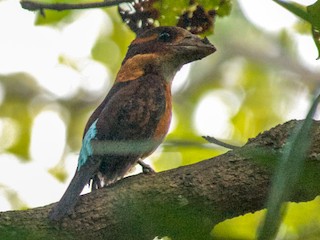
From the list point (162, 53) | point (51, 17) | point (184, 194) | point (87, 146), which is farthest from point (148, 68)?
point (184, 194)

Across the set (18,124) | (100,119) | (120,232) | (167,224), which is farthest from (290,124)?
(18,124)

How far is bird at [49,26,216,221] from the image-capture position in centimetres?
348

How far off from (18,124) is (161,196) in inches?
226

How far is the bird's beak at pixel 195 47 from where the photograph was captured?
167 inches

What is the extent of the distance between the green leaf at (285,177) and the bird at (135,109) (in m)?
1.67

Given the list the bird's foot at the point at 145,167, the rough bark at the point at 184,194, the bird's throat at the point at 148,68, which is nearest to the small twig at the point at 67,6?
the rough bark at the point at 184,194

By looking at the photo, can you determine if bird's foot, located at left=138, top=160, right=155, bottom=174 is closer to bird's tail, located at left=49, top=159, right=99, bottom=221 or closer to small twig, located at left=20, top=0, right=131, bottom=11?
bird's tail, located at left=49, top=159, right=99, bottom=221

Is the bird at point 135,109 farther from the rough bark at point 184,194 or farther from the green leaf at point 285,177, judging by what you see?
the green leaf at point 285,177

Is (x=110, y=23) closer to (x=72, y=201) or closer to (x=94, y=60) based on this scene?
(x=94, y=60)

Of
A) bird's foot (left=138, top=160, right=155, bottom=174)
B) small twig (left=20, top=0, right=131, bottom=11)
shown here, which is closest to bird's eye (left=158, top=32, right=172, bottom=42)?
bird's foot (left=138, top=160, right=155, bottom=174)

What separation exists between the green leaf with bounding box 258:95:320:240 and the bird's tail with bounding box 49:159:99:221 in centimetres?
167

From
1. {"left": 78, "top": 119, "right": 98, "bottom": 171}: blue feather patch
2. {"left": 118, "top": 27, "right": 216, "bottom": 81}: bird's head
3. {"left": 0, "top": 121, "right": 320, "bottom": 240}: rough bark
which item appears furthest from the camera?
{"left": 118, "top": 27, "right": 216, "bottom": 81}: bird's head

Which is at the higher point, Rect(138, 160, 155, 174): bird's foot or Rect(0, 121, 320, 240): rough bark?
Rect(138, 160, 155, 174): bird's foot

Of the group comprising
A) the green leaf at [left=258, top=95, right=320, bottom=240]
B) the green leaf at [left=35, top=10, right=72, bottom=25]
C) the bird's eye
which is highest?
the green leaf at [left=35, top=10, right=72, bottom=25]
